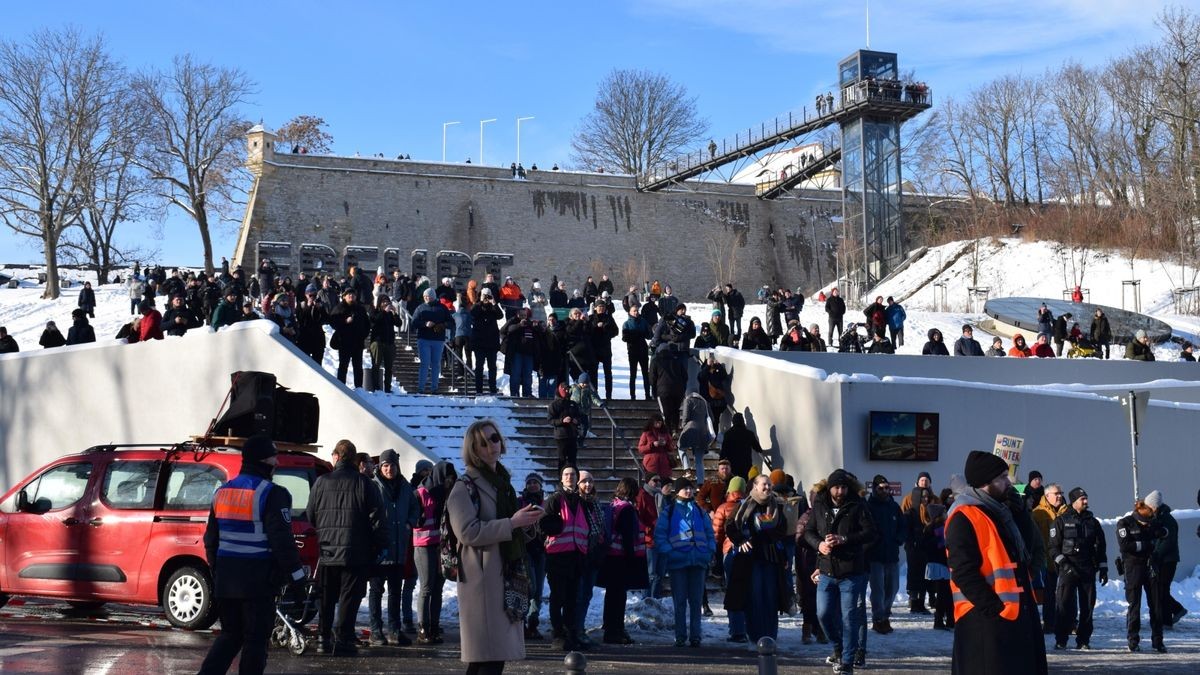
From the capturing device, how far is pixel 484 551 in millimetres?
6582

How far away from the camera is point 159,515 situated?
38.9ft

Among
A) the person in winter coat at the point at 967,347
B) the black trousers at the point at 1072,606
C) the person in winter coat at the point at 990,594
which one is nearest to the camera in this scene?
the person in winter coat at the point at 990,594

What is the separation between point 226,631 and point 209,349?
1274cm

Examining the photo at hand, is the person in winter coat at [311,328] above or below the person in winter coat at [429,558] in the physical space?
above

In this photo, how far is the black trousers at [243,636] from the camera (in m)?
7.85

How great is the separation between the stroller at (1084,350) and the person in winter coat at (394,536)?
64.4ft

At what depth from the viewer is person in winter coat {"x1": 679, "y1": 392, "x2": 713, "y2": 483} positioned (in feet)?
61.9

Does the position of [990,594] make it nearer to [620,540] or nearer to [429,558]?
[620,540]

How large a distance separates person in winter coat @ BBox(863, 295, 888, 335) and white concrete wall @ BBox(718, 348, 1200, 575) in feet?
23.2

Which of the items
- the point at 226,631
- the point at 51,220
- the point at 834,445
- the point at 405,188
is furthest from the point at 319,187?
the point at 226,631

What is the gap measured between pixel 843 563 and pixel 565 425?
7.69 meters

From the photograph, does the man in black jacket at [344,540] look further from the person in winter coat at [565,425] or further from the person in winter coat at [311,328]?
the person in winter coat at [311,328]

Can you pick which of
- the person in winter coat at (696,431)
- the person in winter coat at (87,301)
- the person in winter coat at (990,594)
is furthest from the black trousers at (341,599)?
the person in winter coat at (87,301)

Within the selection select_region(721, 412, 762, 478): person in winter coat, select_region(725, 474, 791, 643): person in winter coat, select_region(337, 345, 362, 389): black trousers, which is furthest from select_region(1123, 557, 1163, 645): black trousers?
select_region(337, 345, 362, 389): black trousers
